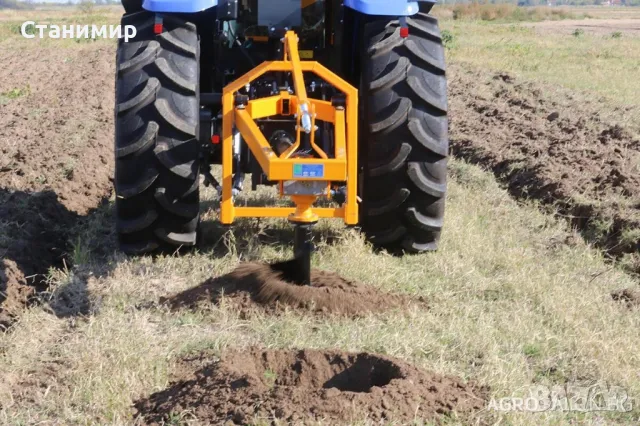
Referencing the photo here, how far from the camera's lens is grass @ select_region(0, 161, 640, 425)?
13.1 feet

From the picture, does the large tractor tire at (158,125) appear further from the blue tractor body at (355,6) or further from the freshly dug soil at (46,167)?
the freshly dug soil at (46,167)

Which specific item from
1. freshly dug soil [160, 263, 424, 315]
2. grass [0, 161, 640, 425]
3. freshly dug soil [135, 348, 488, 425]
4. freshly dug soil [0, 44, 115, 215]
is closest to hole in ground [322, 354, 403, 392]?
freshly dug soil [135, 348, 488, 425]

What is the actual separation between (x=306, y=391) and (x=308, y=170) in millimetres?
1294

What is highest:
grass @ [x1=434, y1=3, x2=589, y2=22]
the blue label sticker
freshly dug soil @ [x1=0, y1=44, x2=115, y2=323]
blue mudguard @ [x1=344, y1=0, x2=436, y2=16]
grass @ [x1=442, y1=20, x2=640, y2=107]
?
blue mudguard @ [x1=344, y1=0, x2=436, y2=16]

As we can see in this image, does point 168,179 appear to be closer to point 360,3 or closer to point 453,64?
point 360,3

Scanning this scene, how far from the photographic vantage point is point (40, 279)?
5.88 meters

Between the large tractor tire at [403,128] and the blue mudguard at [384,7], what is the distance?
16 cm

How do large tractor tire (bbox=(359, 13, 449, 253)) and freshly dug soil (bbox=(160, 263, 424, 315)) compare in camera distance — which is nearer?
freshly dug soil (bbox=(160, 263, 424, 315))

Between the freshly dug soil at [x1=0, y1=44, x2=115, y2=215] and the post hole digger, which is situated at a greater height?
the post hole digger

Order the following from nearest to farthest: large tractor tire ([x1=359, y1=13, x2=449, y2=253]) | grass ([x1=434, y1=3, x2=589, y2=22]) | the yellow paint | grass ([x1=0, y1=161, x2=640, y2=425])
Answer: grass ([x1=0, y1=161, x2=640, y2=425]) < large tractor tire ([x1=359, y1=13, x2=449, y2=253]) < the yellow paint < grass ([x1=434, y1=3, x2=589, y2=22])

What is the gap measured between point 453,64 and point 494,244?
11643 millimetres

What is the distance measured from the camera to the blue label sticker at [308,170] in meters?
4.63

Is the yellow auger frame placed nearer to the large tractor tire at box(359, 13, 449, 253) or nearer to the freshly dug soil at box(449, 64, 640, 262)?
the large tractor tire at box(359, 13, 449, 253)

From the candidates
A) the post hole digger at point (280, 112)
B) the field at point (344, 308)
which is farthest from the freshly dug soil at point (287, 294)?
the post hole digger at point (280, 112)
